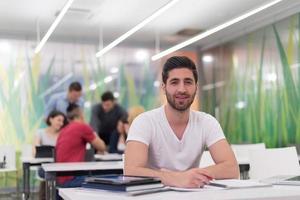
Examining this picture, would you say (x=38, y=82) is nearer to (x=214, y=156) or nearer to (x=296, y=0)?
(x=296, y=0)

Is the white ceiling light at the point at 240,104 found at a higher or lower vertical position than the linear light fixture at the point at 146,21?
lower

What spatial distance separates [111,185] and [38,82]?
23.5 ft

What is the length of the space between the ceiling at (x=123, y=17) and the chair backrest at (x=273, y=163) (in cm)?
374

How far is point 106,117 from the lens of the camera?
7.03m

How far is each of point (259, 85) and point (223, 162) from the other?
5.85m

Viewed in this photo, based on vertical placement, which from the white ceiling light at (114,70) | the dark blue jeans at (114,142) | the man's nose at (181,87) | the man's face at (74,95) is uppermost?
the white ceiling light at (114,70)

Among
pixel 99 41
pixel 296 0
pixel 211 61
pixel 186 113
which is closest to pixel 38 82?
pixel 99 41

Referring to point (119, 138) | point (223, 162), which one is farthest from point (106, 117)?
point (223, 162)

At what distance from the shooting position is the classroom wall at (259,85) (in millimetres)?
6945

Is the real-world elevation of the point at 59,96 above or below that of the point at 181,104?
above

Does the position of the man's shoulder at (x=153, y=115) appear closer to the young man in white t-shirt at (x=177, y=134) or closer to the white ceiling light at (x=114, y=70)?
the young man in white t-shirt at (x=177, y=134)

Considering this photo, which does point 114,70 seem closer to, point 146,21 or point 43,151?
point 146,21

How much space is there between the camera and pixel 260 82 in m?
7.67

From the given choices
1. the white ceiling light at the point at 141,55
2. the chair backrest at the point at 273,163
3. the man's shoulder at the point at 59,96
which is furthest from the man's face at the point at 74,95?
the chair backrest at the point at 273,163
